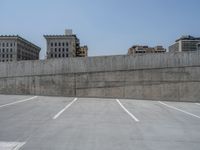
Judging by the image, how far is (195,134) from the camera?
895 cm

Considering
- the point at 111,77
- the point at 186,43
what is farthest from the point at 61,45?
the point at 111,77

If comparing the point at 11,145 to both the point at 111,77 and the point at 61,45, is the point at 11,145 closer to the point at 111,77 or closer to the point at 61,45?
the point at 111,77

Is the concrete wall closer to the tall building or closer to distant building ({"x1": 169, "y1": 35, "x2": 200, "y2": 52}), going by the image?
the tall building

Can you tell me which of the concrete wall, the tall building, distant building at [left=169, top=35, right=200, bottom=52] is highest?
distant building at [left=169, top=35, right=200, bottom=52]

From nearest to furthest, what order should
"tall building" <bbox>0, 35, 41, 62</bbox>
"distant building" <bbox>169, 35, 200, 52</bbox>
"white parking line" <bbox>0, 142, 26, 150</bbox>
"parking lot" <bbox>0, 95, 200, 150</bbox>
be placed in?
"white parking line" <bbox>0, 142, 26, 150</bbox>, "parking lot" <bbox>0, 95, 200, 150</bbox>, "tall building" <bbox>0, 35, 41, 62</bbox>, "distant building" <bbox>169, 35, 200, 52</bbox>

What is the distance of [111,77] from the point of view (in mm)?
25453

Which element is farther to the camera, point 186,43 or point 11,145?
point 186,43

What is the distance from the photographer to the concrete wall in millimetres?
24328

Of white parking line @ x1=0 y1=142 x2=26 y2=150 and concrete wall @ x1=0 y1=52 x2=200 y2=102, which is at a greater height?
concrete wall @ x1=0 y1=52 x2=200 y2=102

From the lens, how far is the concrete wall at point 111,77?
2433 centimetres

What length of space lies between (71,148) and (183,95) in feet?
62.7

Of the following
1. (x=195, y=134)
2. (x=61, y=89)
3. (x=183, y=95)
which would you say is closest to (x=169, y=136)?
(x=195, y=134)

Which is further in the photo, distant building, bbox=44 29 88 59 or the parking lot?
distant building, bbox=44 29 88 59

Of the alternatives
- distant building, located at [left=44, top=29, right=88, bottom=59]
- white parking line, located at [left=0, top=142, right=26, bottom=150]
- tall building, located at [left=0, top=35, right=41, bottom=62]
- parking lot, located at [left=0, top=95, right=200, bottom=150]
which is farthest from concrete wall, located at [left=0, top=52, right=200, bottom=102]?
distant building, located at [left=44, top=29, right=88, bottom=59]
